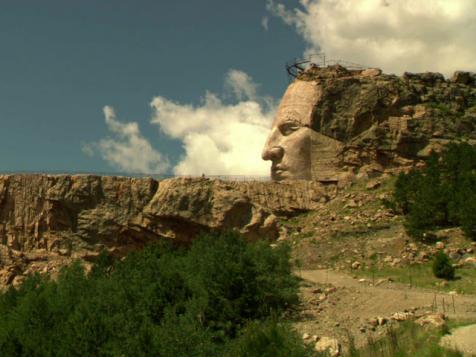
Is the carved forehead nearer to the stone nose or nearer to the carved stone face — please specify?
the carved stone face

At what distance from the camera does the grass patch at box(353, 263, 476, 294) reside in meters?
21.4

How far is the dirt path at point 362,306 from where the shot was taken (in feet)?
57.7

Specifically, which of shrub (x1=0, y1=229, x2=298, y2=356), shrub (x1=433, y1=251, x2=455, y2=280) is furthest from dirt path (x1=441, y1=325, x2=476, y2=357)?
shrub (x1=433, y1=251, x2=455, y2=280)

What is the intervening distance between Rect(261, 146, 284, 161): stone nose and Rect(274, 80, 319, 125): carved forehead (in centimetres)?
168

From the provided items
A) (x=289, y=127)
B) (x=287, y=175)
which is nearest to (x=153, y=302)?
(x=287, y=175)

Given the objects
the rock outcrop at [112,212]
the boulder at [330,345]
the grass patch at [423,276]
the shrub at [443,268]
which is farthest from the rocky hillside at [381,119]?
the boulder at [330,345]

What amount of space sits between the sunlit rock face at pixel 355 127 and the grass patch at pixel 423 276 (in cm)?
1121

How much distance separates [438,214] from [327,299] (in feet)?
28.0

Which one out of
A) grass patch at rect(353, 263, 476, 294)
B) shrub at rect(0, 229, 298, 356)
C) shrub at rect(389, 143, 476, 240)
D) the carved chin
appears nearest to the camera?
shrub at rect(0, 229, 298, 356)

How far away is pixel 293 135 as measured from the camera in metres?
36.2

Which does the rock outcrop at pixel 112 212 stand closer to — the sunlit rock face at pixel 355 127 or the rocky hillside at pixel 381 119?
the sunlit rock face at pixel 355 127

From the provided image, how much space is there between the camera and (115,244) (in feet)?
100

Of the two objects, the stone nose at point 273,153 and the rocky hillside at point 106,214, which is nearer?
the rocky hillside at point 106,214

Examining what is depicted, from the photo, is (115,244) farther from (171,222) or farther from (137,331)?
(137,331)
